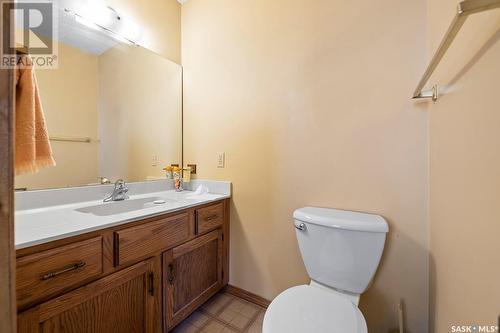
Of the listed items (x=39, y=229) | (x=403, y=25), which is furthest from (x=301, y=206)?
(x=39, y=229)

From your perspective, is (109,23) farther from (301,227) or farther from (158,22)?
(301,227)

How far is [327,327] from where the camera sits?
2.40ft

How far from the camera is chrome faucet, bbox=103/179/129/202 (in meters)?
1.30

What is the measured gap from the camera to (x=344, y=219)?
0.98 meters

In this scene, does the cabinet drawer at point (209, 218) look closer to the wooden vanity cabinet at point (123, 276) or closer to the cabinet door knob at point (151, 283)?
the wooden vanity cabinet at point (123, 276)

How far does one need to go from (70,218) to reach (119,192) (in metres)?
0.45

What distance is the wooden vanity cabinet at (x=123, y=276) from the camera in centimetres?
67

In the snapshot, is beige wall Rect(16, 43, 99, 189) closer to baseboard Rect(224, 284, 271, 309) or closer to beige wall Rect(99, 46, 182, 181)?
beige wall Rect(99, 46, 182, 181)

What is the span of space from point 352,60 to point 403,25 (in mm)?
247

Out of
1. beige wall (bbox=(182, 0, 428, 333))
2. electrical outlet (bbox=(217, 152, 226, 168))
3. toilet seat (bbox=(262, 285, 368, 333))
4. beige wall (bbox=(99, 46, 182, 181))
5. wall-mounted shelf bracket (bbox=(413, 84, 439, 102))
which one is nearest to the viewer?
toilet seat (bbox=(262, 285, 368, 333))

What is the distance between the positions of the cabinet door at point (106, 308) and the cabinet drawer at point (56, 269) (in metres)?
0.04

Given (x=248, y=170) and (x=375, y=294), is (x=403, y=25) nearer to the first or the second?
(x=248, y=170)

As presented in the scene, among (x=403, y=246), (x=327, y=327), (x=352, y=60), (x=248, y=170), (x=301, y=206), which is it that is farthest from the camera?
(x=248, y=170)


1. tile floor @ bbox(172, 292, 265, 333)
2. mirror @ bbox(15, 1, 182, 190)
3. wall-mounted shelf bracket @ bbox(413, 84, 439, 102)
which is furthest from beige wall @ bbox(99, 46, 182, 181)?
wall-mounted shelf bracket @ bbox(413, 84, 439, 102)
